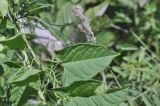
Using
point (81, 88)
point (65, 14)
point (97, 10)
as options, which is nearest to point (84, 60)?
point (81, 88)

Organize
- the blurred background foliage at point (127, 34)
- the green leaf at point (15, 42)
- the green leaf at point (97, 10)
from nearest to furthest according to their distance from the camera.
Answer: the green leaf at point (15, 42), the blurred background foliage at point (127, 34), the green leaf at point (97, 10)

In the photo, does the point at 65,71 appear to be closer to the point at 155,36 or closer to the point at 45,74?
the point at 45,74

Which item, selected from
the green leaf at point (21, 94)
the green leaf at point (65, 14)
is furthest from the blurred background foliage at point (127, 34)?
the green leaf at point (21, 94)

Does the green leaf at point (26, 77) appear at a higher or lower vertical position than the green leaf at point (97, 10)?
higher

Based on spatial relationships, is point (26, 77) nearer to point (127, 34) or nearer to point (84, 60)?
point (84, 60)

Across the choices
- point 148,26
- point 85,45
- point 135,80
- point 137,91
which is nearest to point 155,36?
point 148,26

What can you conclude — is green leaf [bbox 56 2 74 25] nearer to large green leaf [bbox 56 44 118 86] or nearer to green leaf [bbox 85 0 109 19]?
green leaf [bbox 85 0 109 19]

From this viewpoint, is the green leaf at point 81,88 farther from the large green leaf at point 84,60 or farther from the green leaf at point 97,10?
the green leaf at point 97,10

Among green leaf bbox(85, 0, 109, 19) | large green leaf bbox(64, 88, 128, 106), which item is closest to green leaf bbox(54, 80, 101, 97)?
large green leaf bbox(64, 88, 128, 106)
